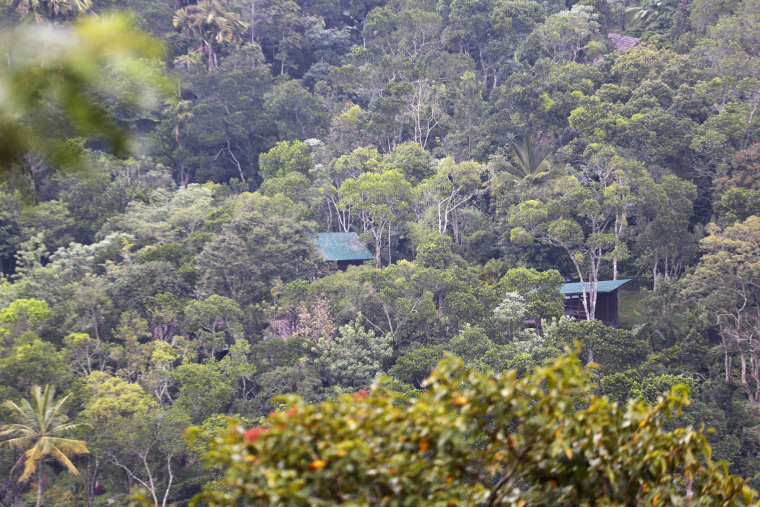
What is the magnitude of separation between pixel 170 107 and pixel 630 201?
20958 mm

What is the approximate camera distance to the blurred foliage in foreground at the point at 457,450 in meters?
1.90

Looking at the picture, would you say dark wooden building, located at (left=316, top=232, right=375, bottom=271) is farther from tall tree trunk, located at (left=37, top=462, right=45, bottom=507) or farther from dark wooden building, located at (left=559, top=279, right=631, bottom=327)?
tall tree trunk, located at (left=37, top=462, right=45, bottom=507)

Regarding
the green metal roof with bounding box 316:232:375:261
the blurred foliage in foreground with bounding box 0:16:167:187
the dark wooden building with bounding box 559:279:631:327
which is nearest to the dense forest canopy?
the blurred foliage in foreground with bounding box 0:16:167:187

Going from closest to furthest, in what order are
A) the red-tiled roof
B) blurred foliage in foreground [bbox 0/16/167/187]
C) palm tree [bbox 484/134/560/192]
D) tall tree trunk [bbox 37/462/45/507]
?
1. blurred foliage in foreground [bbox 0/16/167/187]
2. tall tree trunk [bbox 37/462/45/507]
3. palm tree [bbox 484/134/560/192]
4. the red-tiled roof

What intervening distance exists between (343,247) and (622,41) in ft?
65.6

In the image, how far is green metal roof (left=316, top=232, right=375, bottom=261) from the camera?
21.0 metres

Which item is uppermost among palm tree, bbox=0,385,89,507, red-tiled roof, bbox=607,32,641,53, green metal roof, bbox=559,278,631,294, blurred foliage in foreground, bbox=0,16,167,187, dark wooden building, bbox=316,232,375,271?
red-tiled roof, bbox=607,32,641,53

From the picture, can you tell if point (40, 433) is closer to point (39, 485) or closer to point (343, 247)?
point (39, 485)

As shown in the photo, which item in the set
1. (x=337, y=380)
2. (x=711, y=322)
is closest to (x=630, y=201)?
(x=711, y=322)

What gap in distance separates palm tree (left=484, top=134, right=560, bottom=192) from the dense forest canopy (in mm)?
115

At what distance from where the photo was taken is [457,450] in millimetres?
2160

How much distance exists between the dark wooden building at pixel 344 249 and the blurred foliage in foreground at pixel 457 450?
18326mm

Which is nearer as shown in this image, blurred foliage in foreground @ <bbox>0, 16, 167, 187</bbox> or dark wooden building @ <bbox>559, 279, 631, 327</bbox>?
blurred foliage in foreground @ <bbox>0, 16, 167, 187</bbox>

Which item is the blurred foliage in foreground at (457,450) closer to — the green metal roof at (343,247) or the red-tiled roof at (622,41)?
the green metal roof at (343,247)
